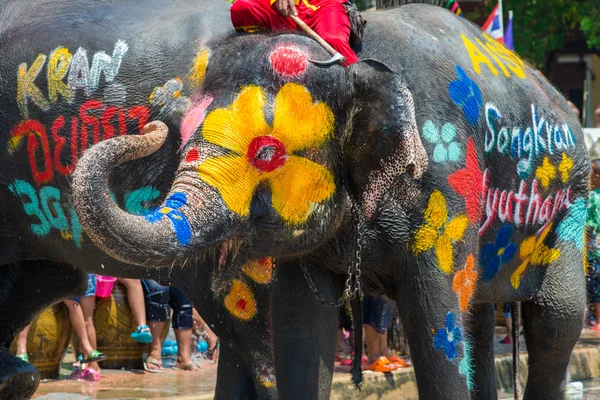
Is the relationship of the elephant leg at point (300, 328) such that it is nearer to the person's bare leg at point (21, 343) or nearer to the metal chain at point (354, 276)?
the metal chain at point (354, 276)

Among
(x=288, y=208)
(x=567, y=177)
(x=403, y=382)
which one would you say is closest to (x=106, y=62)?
(x=288, y=208)

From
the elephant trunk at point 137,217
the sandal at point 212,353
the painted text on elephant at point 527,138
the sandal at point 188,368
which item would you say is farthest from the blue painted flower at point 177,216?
the sandal at point 212,353

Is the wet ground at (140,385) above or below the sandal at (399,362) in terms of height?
below

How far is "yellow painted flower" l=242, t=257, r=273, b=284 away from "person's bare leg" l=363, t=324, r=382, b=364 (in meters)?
3.37

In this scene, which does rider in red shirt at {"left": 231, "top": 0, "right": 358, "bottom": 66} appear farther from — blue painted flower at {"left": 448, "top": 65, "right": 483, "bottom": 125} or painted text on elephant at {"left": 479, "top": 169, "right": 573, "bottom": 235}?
painted text on elephant at {"left": 479, "top": 169, "right": 573, "bottom": 235}

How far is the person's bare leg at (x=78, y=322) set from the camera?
812cm

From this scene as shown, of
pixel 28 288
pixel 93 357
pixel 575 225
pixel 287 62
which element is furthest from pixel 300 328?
pixel 93 357

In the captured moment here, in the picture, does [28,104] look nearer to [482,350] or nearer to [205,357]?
[482,350]

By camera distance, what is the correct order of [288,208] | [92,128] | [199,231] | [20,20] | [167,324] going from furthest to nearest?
[167,324], [20,20], [92,128], [288,208], [199,231]

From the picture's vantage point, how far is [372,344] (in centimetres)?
836

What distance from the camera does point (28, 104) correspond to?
509cm

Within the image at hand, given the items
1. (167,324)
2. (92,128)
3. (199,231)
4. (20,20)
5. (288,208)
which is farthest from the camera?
(167,324)

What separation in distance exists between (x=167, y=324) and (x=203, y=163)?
17.1ft

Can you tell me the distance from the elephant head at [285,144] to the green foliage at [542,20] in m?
13.0
